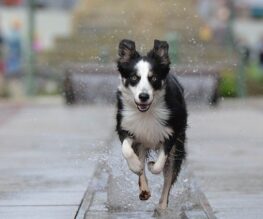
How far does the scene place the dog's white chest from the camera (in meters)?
8.34

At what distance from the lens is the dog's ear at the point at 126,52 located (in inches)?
328

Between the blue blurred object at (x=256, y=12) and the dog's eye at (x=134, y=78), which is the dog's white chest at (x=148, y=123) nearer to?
the dog's eye at (x=134, y=78)

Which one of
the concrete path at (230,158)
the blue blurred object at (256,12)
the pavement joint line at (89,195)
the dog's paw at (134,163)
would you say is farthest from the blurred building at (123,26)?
the dog's paw at (134,163)

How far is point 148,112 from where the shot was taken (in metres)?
8.32

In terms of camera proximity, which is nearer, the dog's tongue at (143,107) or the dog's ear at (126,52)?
the dog's tongue at (143,107)

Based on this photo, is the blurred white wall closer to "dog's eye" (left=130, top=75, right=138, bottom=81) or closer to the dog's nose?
"dog's eye" (left=130, top=75, right=138, bottom=81)

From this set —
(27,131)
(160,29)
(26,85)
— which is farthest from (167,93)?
(160,29)

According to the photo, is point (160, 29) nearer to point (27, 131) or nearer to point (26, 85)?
point (26, 85)

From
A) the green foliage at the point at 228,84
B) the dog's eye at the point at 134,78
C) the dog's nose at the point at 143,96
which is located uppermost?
the dog's eye at the point at 134,78

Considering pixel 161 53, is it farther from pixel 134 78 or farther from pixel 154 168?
pixel 154 168

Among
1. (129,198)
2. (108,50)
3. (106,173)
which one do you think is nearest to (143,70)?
(129,198)

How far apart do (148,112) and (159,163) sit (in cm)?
44

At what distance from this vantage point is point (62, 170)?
1141 cm

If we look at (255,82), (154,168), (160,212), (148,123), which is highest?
(148,123)
